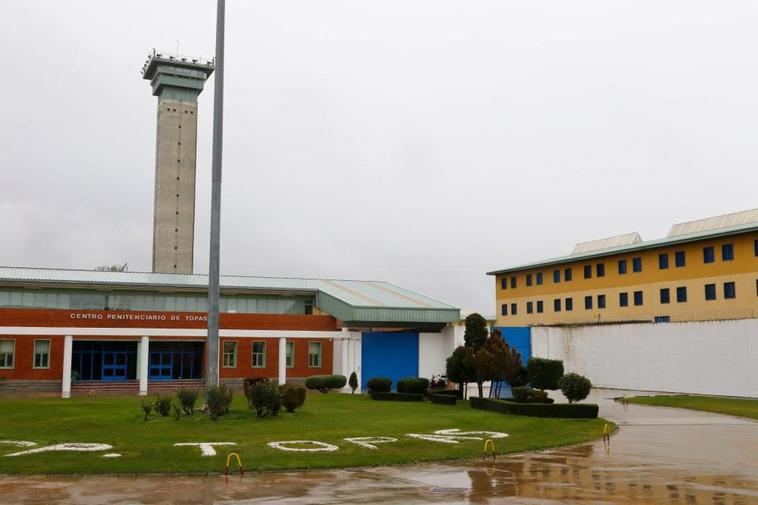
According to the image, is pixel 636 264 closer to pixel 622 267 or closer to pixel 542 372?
pixel 622 267

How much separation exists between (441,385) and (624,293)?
19.0 metres

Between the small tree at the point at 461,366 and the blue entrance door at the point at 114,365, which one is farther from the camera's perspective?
the blue entrance door at the point at 114,365

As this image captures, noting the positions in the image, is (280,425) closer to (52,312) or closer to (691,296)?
(52,312)

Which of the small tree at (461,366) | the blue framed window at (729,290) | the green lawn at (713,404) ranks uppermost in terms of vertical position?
the blue framed window at (729,290)

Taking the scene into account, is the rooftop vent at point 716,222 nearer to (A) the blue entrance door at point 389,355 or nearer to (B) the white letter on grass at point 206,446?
(A) the blue entrance door at point 389,355

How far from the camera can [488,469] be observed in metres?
17.2

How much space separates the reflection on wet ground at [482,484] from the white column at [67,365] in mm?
37775

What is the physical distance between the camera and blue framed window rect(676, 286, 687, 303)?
55344 millimetres

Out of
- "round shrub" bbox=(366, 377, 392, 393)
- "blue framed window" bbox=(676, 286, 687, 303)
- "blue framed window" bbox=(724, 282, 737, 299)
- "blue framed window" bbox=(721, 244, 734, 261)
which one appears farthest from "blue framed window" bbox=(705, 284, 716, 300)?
"round shrub" bbox=(366, 377, 392, 393)

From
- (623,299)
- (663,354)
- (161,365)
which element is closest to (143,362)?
(161,365)

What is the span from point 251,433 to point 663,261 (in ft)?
143

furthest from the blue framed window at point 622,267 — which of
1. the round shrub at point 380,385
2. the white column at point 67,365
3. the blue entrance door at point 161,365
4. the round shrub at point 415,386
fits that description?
the white column at point 67,365

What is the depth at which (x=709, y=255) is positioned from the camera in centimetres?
5344

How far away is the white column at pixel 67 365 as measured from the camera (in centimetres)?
5075
